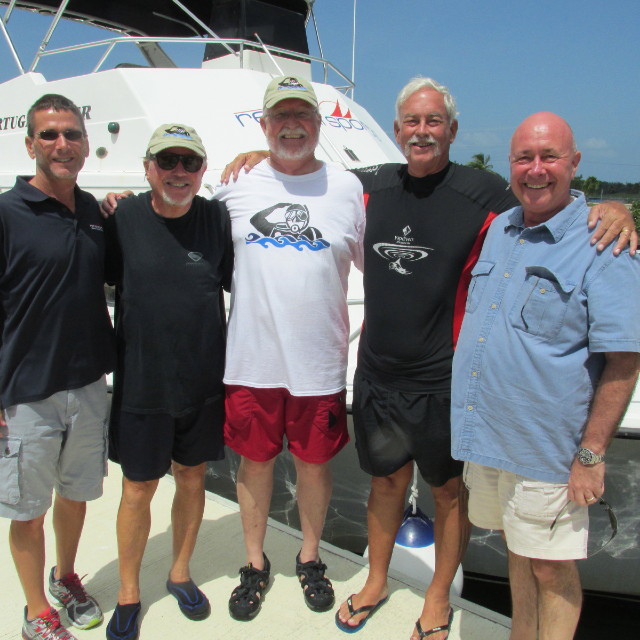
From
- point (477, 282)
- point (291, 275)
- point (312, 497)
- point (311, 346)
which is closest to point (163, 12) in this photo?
point (291, 275)

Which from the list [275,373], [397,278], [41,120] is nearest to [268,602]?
[275,373]

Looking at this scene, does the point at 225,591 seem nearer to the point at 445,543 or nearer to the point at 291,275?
the point at 445,543

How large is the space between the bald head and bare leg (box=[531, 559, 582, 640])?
1.09 m

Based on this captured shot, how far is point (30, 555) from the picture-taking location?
7.14 ft

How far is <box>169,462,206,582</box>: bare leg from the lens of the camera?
2402 millimetres

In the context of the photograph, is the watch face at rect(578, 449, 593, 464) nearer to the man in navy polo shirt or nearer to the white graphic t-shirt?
the white graphic t-shirt

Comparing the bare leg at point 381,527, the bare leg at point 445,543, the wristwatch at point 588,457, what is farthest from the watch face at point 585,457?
the bare leg at point 381,527

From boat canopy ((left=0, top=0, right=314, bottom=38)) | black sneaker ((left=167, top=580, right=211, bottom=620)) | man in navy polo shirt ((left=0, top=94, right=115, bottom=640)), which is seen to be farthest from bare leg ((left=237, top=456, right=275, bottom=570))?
boat canopy ((left=0, top=0, right=314, bottom=38))

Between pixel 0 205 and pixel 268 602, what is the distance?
1852 millimetres

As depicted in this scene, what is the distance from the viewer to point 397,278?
7.16 feet

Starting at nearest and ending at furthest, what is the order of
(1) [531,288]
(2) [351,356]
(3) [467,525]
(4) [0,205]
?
(1) [531,288], (4) [0,205], (3) [467,525], (2) [351,356]

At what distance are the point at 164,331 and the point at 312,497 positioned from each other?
37.6 inches

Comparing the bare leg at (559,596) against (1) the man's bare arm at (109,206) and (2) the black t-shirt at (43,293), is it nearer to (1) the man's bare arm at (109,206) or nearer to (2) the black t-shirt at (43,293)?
(2) the black t-shirt at (43,293)

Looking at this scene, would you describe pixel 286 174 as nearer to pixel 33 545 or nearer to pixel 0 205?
pixel 0 205
